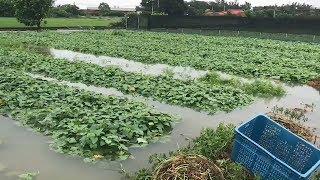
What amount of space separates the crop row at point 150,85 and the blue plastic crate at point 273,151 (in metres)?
3.14

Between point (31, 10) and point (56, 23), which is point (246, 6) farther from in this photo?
point (31, 10)

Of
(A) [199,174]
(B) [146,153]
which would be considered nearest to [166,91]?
(B) [146,153]

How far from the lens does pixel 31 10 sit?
37219 millimetres

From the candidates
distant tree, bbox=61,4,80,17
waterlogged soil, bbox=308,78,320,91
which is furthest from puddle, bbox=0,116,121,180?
distant tree, bbox=61,4,80,17

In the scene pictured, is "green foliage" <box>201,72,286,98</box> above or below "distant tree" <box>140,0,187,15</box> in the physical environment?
below

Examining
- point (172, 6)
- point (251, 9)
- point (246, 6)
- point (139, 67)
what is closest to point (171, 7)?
point (172, 6)

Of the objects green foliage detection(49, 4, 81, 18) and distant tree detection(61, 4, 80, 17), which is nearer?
green foliage detection(49, 4, 81, 18)

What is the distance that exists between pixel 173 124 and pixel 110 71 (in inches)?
197

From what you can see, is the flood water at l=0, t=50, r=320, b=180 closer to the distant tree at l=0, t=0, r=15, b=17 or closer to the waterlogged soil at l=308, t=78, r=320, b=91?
the waterlogged soil at l=308, t=78, r=320, b=91

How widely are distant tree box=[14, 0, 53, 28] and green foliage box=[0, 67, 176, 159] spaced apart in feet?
95.9

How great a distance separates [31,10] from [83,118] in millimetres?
32539

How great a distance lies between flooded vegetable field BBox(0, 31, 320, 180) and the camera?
6.17m

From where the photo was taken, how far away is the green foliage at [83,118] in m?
6.51

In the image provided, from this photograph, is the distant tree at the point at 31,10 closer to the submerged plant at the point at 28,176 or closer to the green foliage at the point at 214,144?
the green foliage at the point at 214,144
